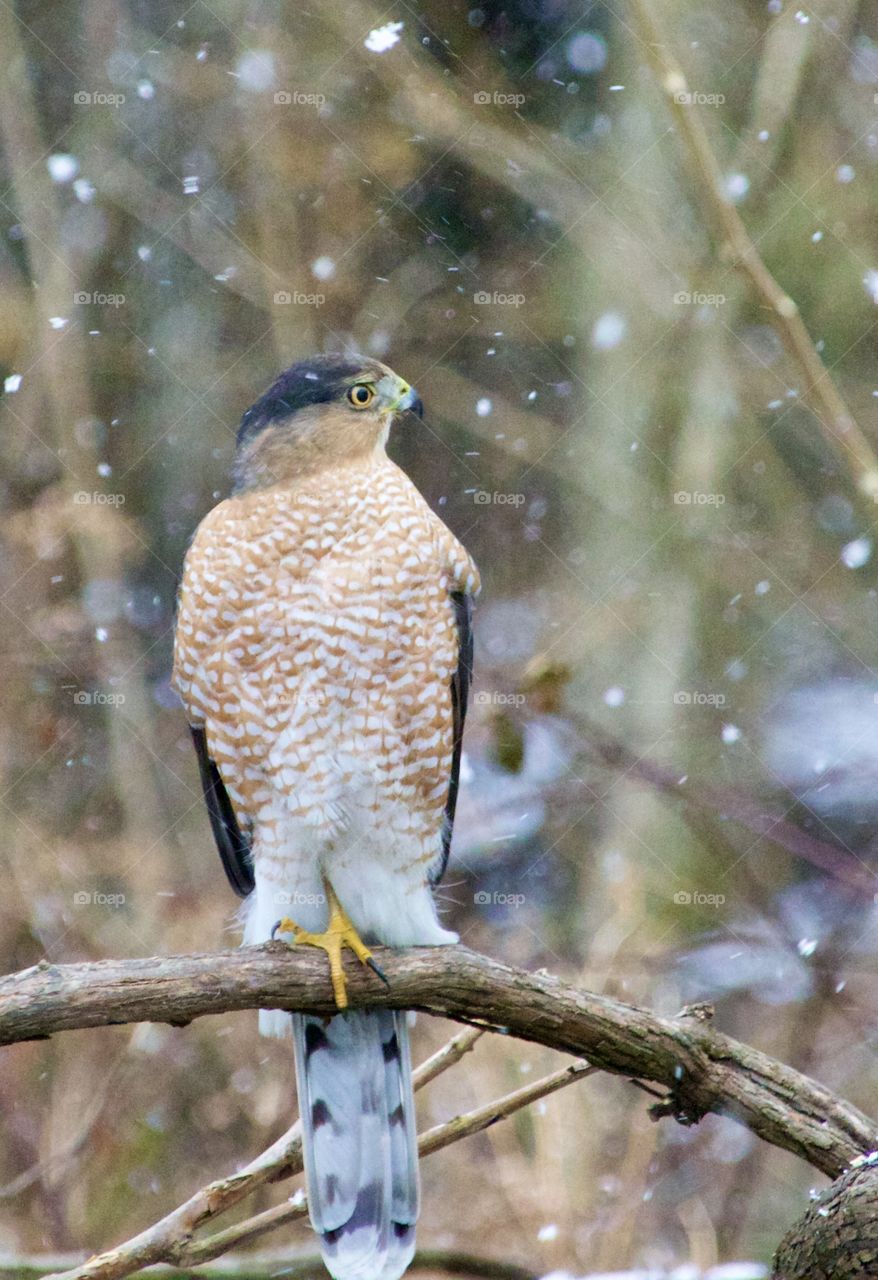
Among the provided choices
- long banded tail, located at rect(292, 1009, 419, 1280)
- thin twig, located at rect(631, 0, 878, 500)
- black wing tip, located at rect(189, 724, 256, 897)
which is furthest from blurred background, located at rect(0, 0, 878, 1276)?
long banded tail, located at rect(292, 1009, 419, 1280)

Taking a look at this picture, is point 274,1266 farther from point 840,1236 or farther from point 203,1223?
point 840,1236

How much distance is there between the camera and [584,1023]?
1.92m

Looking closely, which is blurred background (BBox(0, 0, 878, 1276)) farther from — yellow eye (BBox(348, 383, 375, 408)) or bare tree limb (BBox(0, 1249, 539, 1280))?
yellow eye (BBox(348, 383, 375, 408))

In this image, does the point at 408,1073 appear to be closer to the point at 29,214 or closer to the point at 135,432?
the point at 135,432

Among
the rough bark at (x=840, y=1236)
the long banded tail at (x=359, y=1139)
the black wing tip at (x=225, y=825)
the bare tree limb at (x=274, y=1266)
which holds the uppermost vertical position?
the rough bark at (x=840, y=1236)

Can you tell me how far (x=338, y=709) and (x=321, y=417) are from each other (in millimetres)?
497

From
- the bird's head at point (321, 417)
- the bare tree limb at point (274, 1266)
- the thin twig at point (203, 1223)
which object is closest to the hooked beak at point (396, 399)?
the bird's head at point (321, 417)

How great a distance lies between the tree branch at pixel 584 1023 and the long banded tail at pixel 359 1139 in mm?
321

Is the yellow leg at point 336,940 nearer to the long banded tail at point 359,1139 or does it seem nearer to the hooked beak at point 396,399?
the long banded tail at point 359,1139

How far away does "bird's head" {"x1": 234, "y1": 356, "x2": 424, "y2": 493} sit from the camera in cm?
228

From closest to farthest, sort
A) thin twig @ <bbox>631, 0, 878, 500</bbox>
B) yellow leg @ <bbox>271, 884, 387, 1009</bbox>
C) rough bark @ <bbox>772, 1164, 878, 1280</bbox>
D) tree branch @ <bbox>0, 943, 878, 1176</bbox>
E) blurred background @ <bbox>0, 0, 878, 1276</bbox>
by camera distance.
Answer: rough bark @ <bbox>772, 1164, 878, 1280</bbox>, tree branch @ <bbox>0, 943, 878, 1176</bbox>, yellow leg @ <bbox>271, 884, 387, 1009</bbox>, thin twig @ <bbox>631, 0, 878, 500</bbox>, blurred background @ <bbox>0, 0, 878, 1276</bbox>

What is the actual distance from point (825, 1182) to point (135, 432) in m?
2.33

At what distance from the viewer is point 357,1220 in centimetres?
222

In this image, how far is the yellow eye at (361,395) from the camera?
90.5 inches
